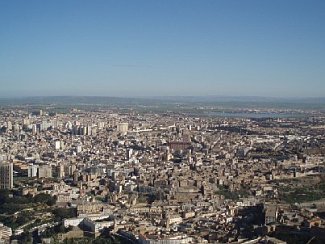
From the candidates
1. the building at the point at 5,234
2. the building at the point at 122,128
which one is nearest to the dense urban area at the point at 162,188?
the building at the point at 5,234

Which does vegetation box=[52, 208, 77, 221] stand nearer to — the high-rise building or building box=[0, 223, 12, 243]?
building box=[0, 223, 12, 243]

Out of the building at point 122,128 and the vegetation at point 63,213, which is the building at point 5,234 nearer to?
the vegetation at point 63,213

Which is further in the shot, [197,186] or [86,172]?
[86,172]

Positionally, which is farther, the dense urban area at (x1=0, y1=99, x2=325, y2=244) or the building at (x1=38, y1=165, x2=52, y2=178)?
the building at (x1=38, y1=165, x2=52, y2=178)

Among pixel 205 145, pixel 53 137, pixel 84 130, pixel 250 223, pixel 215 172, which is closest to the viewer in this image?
pixel 250 223

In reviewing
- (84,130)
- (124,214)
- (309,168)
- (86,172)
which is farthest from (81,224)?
(84,130)

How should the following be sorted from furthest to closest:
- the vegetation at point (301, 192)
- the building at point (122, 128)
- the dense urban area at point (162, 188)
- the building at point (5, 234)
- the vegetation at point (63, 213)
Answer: the building at point (122, 128), the vegetation at point (301, 192), the vegetation at point (63, 213), the dense urban area at point (162, 188), the building at point (5, 234)

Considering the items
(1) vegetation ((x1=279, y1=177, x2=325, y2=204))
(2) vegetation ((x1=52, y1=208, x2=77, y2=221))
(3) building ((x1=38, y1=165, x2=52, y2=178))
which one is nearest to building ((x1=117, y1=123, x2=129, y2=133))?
(3) building ((x1=38, y1=165, x2=52, y2=178))

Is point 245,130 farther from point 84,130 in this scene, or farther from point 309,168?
point 309,168
